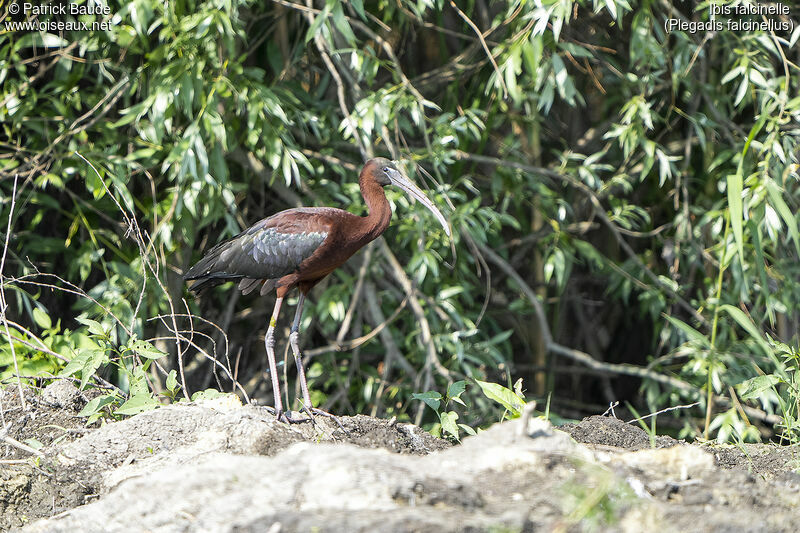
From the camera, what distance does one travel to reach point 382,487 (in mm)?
2289

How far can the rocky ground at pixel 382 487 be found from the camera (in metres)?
2.18

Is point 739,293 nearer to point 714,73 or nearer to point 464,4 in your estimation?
point 714,73

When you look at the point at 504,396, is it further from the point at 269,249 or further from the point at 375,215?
the point at 269,249

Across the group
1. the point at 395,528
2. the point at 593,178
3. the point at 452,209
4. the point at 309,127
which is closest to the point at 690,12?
the point at 593,178

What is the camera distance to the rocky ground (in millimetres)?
2178

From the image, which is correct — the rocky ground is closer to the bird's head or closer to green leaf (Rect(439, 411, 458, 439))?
green leaf (Rect(439, 411, 458, 439))

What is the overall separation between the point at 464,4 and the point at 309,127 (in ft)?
4.51

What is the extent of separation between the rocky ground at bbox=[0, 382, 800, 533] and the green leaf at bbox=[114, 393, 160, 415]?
191 millimetres

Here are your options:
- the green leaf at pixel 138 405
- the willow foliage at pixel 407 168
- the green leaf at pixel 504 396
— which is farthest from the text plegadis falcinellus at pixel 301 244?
the green leaf at pixel 504 396

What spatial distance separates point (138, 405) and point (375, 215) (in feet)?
5.50

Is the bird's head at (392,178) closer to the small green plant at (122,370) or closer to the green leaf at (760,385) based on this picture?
the small green plant at (122,370)

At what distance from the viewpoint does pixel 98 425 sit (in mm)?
3811

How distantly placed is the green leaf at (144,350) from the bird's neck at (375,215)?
4.34 feet

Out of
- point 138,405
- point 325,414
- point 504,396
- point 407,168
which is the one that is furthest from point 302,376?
point 407,168
